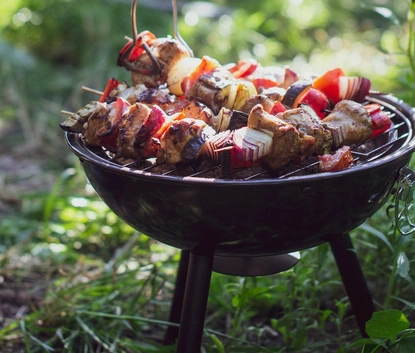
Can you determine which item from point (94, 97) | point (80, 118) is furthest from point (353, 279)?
point (94, 97)

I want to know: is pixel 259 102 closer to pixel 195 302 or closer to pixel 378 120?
pixel 378 120

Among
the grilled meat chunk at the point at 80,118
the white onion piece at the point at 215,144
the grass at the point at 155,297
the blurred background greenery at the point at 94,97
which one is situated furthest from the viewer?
the blurred background greenery at the point at 94,97

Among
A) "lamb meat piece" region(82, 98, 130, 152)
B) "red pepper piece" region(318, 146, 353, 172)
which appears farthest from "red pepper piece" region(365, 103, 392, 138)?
"lamb meat piece" region(82, 98, 130, 152)

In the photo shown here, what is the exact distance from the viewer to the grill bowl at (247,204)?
1552 millimetres

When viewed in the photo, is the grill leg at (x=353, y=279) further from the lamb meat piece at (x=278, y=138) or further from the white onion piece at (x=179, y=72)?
the white onion piece at (x=179, y=72)

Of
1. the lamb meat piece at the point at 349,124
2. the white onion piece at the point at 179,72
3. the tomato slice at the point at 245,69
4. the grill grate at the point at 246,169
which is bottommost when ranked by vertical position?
the grill grate at the point at 246,169

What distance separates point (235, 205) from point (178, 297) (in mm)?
965

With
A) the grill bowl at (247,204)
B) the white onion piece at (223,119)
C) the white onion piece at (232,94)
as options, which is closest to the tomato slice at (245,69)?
the white onion piece at (232,94)

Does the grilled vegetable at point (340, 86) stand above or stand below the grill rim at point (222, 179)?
above

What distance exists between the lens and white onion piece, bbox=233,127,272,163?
1596 millimetres

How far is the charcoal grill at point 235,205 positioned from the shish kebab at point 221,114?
0.06 metres

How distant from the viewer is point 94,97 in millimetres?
4961

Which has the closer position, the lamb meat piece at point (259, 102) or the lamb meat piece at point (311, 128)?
the lamb meat piece at point (311, 128)

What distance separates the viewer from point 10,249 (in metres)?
3.24
